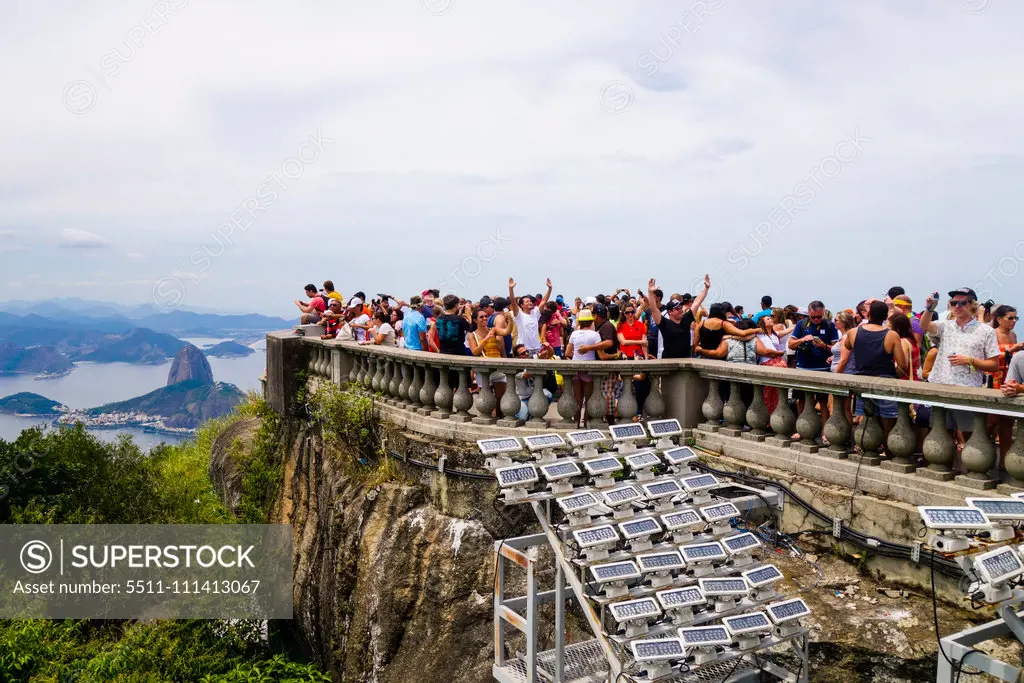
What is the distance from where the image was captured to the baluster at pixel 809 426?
23.3 feet

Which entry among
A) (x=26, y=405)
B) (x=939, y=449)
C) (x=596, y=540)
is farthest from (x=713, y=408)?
(x=26, y=405)

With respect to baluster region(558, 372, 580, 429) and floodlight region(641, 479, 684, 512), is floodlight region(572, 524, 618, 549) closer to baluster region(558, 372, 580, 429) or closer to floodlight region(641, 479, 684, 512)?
floodlight region(641, 479, 684, 512)

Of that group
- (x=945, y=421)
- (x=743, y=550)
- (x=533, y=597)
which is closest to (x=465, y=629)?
(x=533, y=597)

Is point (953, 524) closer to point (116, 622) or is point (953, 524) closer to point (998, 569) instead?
point (998, 569)

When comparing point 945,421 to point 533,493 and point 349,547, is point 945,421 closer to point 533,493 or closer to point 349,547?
point 533,493

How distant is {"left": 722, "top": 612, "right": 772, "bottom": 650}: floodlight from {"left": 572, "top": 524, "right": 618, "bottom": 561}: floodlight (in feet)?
2.72

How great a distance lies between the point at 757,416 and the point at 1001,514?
364 cm

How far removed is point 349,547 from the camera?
9.87 m

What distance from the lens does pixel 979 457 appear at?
5922 mm

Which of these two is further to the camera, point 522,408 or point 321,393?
point 321,393

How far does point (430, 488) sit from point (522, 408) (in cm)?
138

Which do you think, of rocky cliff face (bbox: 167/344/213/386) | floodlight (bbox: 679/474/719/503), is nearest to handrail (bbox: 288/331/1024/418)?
floodlight (bbox: 679/474/719/503)

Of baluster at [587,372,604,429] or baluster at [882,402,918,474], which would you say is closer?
baluster at [882,402,918,474]

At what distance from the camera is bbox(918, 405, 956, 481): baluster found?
614 centimetres
